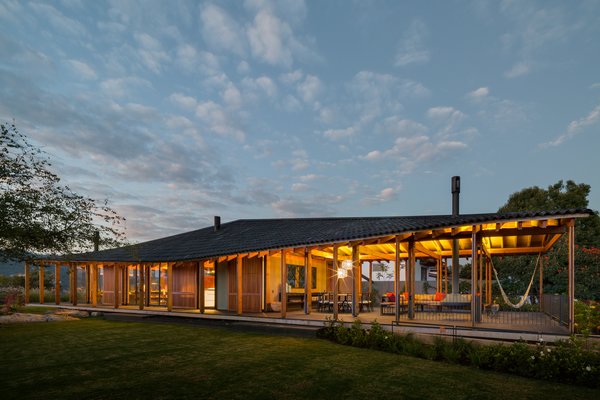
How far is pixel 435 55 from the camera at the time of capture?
58.1 ft

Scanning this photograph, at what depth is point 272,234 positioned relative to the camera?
1633 cm

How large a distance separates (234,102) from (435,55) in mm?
9357

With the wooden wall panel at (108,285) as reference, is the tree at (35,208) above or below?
above

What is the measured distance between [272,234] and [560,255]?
1590 cm

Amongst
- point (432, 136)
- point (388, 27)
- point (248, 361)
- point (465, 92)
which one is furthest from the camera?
point (432, 136)

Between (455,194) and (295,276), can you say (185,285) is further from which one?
(455,194)

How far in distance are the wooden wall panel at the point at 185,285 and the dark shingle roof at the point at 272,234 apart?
0.97 meters

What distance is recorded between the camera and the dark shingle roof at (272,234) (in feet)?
35.0

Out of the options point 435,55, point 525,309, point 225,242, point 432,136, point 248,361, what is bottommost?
point 525,309

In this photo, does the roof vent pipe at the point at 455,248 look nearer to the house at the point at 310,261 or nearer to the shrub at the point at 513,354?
the house at the point at 310,261

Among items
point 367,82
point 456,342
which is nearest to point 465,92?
point 367,82

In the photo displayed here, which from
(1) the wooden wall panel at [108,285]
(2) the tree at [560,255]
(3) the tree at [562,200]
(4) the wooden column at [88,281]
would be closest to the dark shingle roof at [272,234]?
(1) the wooden wall panel at [108,285]

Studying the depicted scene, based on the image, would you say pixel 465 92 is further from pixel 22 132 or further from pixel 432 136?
pixel 22 132

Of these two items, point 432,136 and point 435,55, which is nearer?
point 435,55
